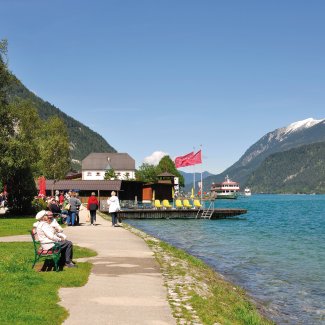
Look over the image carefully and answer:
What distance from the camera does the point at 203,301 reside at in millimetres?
11070

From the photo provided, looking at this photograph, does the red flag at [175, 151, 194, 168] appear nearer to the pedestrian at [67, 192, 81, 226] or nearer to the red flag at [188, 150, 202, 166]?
the red flag at [188, 150, 202, 166]

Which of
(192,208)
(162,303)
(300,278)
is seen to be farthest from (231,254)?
(192,208)

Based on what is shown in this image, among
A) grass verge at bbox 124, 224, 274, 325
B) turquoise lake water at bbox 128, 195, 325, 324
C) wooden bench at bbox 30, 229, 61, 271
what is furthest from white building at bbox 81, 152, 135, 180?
wooden bench at bbox 30, 229, 61, 271

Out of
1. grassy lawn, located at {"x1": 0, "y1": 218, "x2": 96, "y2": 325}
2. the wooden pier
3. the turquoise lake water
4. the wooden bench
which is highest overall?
the wooden bench

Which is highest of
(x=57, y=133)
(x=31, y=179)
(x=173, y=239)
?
(x=57, y=133)

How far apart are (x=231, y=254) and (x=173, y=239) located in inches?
372

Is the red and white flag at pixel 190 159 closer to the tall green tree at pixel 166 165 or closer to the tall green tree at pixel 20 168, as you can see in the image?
the tall green tree at pixel 20 168

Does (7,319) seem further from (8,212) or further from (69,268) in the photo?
(8,212)

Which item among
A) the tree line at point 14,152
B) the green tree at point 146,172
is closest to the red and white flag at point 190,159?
the tree line at point 14,152

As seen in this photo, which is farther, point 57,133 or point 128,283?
point 57,133

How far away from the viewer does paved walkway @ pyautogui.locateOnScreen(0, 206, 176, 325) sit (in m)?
8.99

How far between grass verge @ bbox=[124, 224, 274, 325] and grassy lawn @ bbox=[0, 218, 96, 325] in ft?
7.82

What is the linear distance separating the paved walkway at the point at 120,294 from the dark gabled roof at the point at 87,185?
56938 mm

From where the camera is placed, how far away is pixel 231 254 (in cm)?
2670
